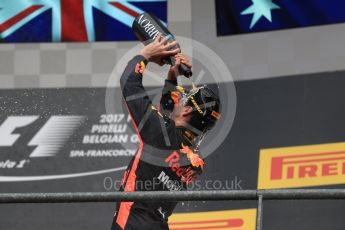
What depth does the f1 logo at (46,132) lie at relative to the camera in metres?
6.23

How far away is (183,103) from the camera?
4.06 metres

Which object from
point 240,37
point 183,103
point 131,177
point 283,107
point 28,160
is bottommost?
point 131,177

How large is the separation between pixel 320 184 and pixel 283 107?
0.66 metres

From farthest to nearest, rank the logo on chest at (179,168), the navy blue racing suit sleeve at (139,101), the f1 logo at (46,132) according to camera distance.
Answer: the f1 logo at (46,132) < the logo on chest at (179,168) < the navy blue racing suit sleeve at (139,101)

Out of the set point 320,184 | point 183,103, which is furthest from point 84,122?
point 183,103

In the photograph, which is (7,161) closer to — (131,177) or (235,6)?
(235,6)

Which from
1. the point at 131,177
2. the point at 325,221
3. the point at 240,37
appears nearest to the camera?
the point at 131,177

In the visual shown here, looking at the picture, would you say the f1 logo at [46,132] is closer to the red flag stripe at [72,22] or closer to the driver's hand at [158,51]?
the red flag stripe at [72,22]

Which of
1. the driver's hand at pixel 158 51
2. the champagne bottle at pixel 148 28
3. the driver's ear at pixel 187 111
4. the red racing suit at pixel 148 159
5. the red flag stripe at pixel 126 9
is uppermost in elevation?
the red flag stripe at pixel 126 9

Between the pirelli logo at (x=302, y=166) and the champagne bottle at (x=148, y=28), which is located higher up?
the pirelli logo at (x=302, y=166)

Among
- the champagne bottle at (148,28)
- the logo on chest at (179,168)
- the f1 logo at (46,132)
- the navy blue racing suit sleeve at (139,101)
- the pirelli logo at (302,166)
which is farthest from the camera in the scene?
the f1 logo at (46,132)

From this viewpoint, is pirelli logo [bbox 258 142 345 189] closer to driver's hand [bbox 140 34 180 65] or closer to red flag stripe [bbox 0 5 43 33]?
red flag stripe [bbox 0 5 43 33]

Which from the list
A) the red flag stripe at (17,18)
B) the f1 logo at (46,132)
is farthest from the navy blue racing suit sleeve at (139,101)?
the red flag stripe at (17,18)

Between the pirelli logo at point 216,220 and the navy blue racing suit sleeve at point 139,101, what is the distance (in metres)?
2.32
